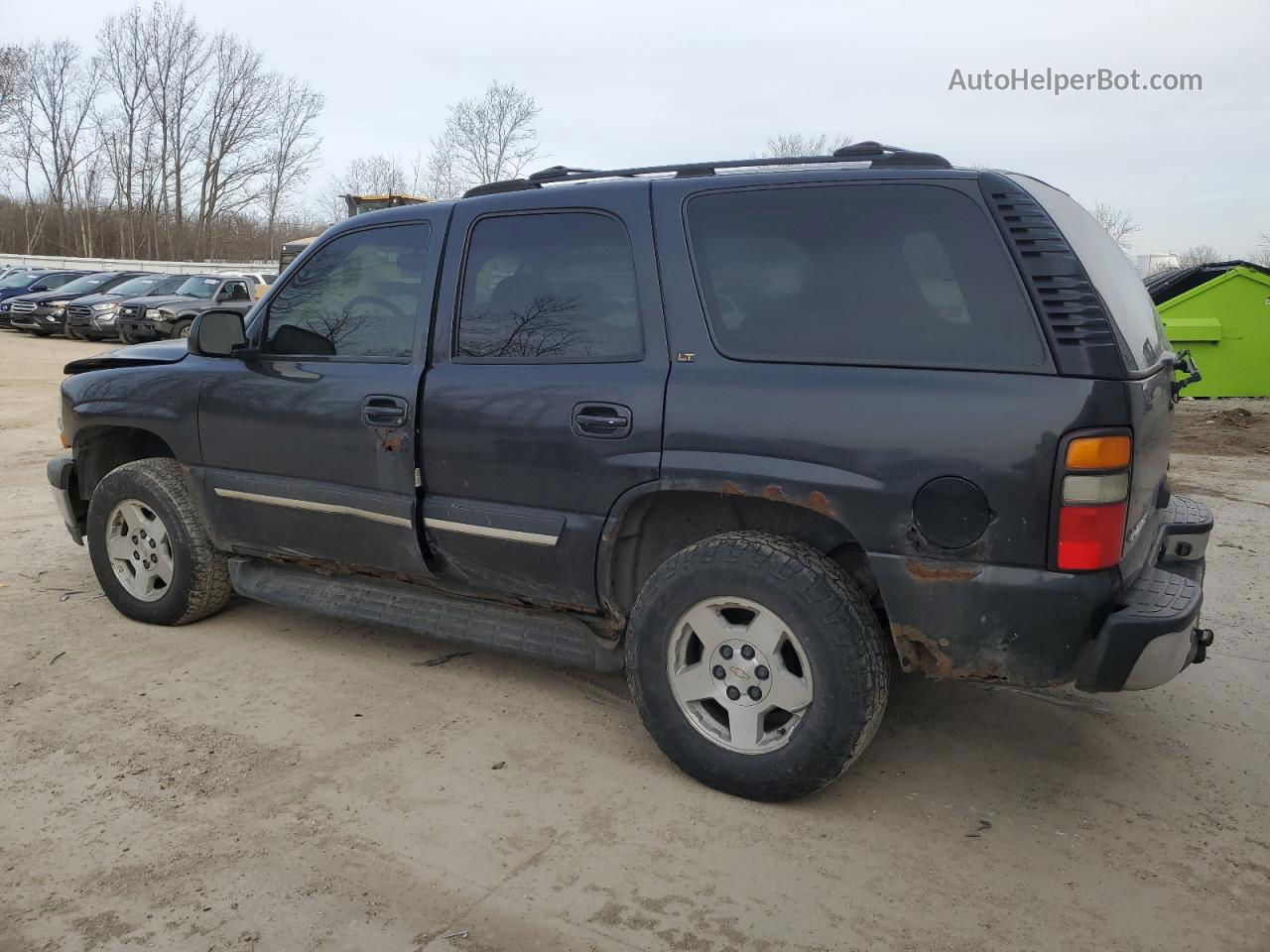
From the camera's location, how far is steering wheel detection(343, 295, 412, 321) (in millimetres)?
3943

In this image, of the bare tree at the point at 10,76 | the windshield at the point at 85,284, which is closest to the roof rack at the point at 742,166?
the windshield at the point at 85,284

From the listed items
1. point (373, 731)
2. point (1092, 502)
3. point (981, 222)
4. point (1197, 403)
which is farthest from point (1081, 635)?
point (1197, 403)

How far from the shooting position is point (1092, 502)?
Answer: 2.68 m

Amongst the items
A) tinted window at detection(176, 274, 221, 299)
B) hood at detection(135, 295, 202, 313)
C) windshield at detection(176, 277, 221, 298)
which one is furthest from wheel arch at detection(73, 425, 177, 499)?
windshield at detection(176, 277, 221, 298)

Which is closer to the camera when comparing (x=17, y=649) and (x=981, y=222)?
(x=981, y=222)

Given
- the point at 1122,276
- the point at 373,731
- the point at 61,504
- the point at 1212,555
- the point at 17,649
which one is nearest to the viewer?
the point at 1122,276

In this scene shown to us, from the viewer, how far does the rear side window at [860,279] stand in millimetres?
2814

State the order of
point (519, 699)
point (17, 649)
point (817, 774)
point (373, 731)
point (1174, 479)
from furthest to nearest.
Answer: point (1174, 479)
point (17, 649)
point (519, 699)
point (373, 731)
point (817, 774)

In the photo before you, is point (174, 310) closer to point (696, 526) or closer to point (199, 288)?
point (199, 288)

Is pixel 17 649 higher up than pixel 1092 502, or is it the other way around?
pixel 1092 502

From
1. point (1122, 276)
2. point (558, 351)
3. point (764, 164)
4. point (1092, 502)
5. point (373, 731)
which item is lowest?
point (373, 731)

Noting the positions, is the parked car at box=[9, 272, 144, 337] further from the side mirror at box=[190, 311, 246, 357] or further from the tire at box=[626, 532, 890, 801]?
the tire at box=[626, 532, 890, 801]

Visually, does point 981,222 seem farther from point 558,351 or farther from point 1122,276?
point 558,351

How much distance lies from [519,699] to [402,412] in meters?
1.21
